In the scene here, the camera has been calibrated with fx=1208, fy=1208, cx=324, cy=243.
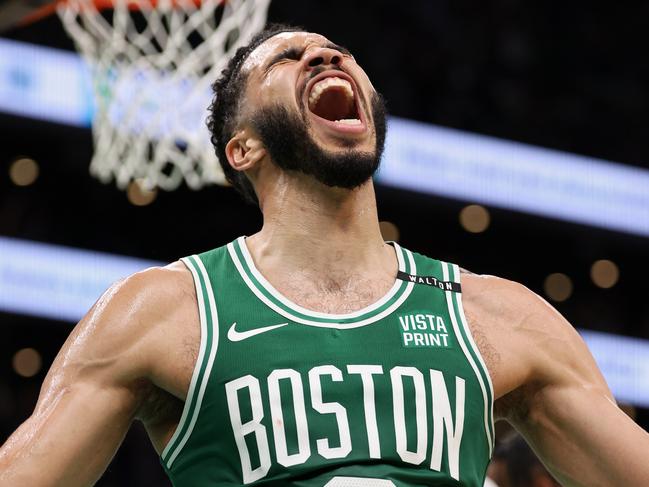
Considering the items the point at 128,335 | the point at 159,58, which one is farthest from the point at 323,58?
the point at 159,58

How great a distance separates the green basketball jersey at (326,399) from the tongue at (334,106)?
531mm

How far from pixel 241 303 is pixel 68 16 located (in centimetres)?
497

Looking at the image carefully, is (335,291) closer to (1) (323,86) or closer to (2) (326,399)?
(2) (326,399)

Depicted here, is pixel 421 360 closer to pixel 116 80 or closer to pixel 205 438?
pixel 205 438

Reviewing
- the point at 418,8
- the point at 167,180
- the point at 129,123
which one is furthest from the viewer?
the point at 418,8

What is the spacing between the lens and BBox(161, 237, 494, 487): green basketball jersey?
2422mm

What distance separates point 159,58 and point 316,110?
4.33m

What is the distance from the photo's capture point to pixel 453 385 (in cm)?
256

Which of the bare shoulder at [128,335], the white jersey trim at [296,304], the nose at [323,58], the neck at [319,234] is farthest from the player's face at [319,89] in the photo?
the bare shoulder at [128,335]

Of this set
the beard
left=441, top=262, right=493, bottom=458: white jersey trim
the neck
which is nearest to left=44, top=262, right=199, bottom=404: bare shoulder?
the neck

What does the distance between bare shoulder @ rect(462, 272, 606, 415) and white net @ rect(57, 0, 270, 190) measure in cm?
413

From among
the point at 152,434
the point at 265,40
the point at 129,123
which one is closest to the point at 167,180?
the point at 129,123

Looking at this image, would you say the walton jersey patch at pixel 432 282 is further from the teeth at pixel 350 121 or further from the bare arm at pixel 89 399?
the bare arm at pixel 89 399

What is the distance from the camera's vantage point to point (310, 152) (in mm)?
2812
